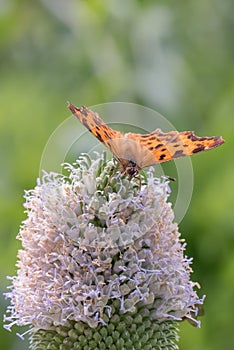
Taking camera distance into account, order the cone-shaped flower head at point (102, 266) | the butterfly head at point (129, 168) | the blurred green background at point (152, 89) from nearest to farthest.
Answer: the cone-shaped flower head at point (102, 266) → the butterfly head at point (129, 168) → the blurred green background at point (152, 89)

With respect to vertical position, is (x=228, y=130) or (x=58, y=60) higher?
(x=58, y=60)

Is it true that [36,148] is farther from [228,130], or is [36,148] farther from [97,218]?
[97,218]

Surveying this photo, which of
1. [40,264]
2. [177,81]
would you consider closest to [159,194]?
[40,264]

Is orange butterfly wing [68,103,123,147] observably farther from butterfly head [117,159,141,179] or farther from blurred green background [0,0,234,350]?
blurred green background [0,0,234,350]

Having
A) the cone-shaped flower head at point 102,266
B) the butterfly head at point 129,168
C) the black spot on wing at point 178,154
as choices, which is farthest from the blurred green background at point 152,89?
the black spot on wing at point 178,154

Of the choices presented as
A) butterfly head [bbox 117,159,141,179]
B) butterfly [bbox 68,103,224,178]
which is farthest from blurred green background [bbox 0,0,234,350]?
butterfly [bbox 68,103,224,178]

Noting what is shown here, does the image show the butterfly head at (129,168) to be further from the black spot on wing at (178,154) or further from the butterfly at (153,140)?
the black spot on wing at (178,154)
